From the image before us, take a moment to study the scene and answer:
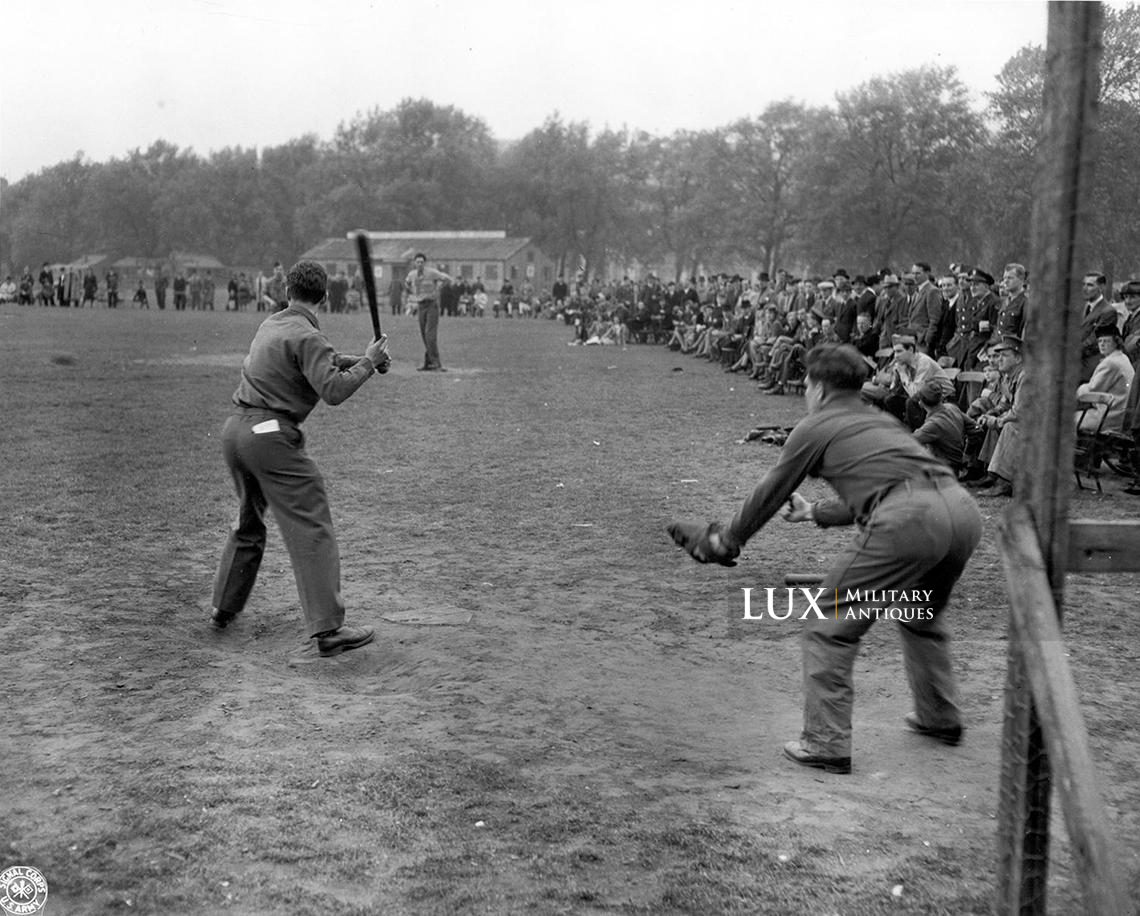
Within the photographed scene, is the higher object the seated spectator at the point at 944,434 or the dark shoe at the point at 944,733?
the seated spectator at the point at 944,434

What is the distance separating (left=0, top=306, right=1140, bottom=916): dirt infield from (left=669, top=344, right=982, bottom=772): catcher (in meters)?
0.30

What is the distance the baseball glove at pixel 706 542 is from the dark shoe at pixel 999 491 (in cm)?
671

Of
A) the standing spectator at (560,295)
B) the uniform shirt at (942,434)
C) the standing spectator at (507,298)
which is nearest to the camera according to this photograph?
the uniform shirt at (942,434)

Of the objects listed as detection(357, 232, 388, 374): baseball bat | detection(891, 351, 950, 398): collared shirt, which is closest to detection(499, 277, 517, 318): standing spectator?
detection(891, 351, 950, 398): collared shirt

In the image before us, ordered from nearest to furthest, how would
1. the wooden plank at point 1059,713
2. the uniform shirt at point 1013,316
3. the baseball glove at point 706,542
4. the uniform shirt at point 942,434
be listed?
the wooden plank at point 1059,713, the baseball glove at point 706,542, the uniform shirt at point 942,434, the uniform shirt at point 1013,316

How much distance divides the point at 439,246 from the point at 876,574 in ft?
281

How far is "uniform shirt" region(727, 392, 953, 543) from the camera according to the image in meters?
4.97

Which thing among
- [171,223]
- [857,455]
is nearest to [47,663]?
[857,455]

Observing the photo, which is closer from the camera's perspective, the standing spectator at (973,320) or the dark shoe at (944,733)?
the dark shoe at (944,733)

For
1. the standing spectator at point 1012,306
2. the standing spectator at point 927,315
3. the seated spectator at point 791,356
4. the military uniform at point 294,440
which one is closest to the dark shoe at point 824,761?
the military uniform at point 294,440

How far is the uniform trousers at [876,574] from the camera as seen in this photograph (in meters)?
4.88

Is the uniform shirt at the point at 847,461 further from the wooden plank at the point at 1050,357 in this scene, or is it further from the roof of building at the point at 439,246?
the roof of building at the point at 439,246

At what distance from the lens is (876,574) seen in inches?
194

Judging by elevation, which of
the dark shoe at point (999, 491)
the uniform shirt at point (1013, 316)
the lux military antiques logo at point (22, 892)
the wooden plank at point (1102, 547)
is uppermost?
the uniform shirt at point (1013, 316)
